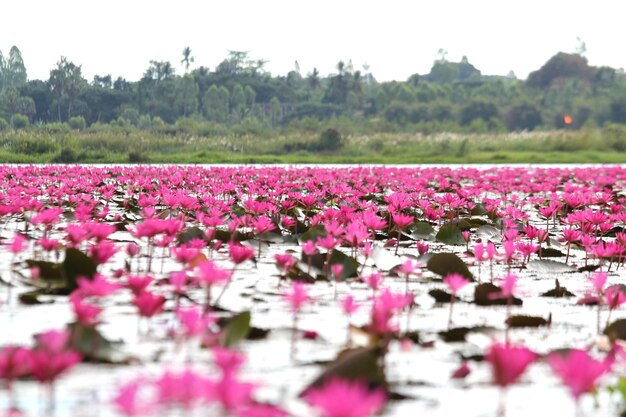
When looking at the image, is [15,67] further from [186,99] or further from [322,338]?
[322,338]

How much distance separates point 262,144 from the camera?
34.4m

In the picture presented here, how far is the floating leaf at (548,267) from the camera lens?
12.9 feet

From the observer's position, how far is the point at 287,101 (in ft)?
294

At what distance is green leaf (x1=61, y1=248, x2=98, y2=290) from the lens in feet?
9.11

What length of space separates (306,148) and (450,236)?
29.5 m

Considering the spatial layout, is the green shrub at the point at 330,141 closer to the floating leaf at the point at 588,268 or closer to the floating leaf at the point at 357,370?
the floating leaf at the point at 588,268

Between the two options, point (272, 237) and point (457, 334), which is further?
point (272, 237)

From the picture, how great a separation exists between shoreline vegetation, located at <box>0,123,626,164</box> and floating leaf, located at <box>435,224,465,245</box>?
800 inches

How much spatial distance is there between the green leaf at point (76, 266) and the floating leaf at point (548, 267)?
Answer: 2.28 meters

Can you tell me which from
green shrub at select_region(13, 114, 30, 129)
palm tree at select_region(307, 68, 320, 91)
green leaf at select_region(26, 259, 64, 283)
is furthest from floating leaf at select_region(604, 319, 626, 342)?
palm tree at select_region(307, 68, 320, 91)

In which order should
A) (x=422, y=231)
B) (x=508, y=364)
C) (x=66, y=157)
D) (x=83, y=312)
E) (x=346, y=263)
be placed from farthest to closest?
(x=66, y=157)
(x=422, y=231)
(x=346, y=263)
(x=83, y=312)
(x=508, y=364)

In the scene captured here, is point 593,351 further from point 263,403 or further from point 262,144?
point 262,144

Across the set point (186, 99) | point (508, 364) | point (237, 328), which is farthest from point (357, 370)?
point (186, 99)

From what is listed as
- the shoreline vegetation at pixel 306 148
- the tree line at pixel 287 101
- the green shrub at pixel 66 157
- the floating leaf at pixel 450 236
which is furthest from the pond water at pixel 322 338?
the tree line at pixel 287 101
